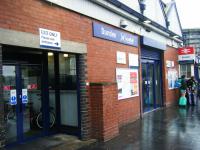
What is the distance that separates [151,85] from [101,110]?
25.0ft

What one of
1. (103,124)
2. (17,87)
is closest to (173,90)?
(103,124)

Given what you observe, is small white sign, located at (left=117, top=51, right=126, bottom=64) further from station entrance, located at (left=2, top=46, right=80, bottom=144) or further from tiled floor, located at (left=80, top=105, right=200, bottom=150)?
station entrance, located at (left=2, top=46, right=80, bottom=144)

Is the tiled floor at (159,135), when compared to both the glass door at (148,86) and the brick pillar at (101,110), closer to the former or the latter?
the brick pillar at (101,110)

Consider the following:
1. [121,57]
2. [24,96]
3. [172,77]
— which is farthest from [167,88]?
[24,96]

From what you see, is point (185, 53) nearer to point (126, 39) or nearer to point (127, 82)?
point (126, 39)

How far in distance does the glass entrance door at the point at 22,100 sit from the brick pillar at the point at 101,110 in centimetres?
157

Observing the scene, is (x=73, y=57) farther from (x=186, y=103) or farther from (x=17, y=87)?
(x=186, y=103)

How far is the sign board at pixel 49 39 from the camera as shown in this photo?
7152 mm

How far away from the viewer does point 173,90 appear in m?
18.5

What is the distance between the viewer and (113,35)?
10.8 meters

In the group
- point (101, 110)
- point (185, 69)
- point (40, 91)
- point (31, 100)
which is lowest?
point (101, 110)

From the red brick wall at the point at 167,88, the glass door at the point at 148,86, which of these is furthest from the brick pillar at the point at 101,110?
the red brick wall at the point at 167,88

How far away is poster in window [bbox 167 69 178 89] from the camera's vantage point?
58.6ft

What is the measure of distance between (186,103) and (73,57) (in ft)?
32.4
